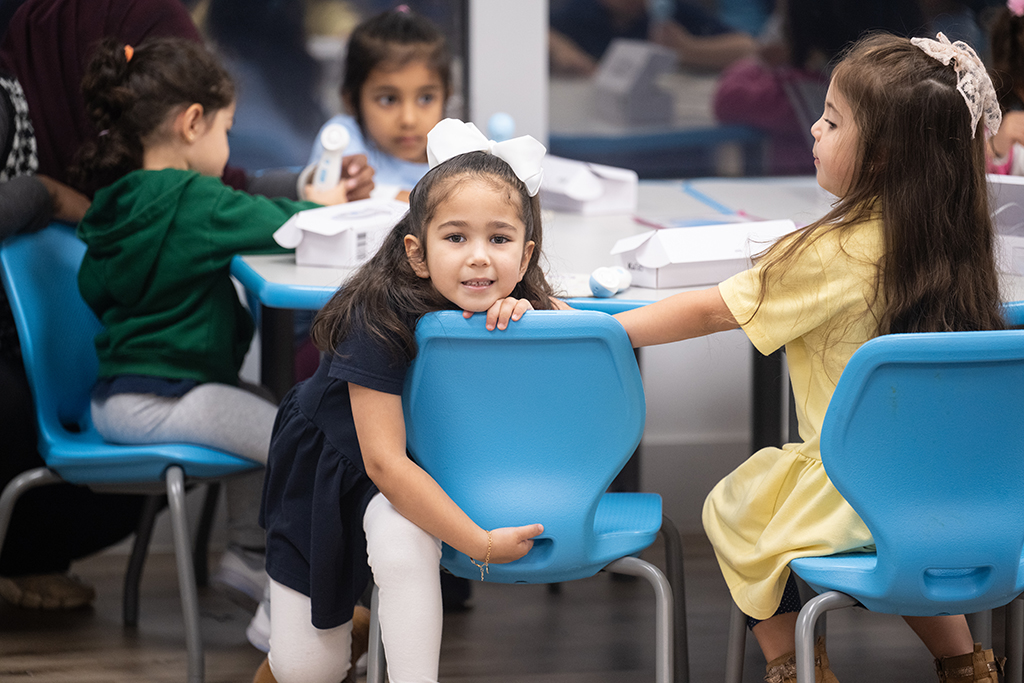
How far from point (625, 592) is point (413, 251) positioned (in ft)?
3.99

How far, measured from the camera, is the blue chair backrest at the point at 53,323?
6.08 feet

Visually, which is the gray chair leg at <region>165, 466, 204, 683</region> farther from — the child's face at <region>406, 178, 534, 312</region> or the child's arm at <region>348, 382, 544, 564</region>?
the child's face at <region>406, 178, 534, 312</region>

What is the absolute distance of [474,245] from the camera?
1.33m

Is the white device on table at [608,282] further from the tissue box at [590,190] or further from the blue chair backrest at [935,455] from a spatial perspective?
the tissue box at [590,190]

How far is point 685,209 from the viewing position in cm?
239

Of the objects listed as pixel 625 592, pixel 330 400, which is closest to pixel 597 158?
pixel 625 592

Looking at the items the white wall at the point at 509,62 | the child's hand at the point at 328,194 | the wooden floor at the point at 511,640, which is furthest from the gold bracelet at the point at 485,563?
the white wall at the point at 509,62

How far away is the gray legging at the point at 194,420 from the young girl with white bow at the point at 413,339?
0.42 m

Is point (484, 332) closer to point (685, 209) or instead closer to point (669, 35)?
point (685, 209)

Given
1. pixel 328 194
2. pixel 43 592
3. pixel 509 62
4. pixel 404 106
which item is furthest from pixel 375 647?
pixel 509 62

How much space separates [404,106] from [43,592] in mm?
1327

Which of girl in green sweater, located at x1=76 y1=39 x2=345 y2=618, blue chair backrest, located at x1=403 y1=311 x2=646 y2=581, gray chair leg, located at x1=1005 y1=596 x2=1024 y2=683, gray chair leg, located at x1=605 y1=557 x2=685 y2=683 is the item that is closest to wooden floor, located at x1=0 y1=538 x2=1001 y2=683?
→ girl in green sweater, located at x1=76 y1=39 x2=345 y2=618

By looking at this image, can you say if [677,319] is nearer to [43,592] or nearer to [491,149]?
[491,149]

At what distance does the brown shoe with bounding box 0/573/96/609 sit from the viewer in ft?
7.34
